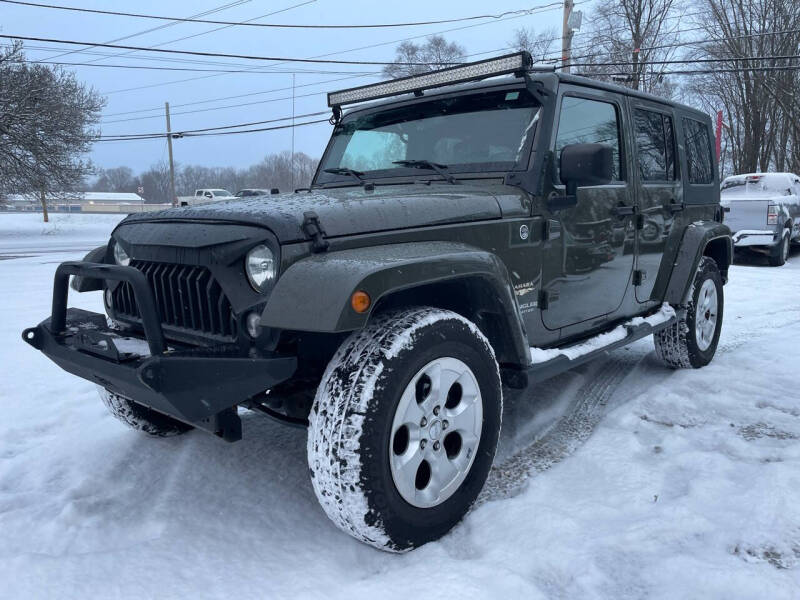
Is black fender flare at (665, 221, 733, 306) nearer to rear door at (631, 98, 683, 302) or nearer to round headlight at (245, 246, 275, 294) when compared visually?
rear door at (631, 98, 683, 302)

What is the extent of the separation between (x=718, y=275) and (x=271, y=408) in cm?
394

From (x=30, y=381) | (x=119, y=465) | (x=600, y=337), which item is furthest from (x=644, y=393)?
(x=30, y=381)

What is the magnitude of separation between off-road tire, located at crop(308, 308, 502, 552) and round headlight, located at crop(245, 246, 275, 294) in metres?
0.37

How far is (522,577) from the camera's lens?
2.16 meters

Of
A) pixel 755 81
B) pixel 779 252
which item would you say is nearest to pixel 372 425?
pixel 779 252

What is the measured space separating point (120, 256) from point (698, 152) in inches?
170

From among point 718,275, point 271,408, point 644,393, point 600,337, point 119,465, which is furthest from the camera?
point 718,275

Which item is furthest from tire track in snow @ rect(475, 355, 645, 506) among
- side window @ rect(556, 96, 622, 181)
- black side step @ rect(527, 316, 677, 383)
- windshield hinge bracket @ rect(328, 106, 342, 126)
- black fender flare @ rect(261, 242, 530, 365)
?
windshield hinge bracket @ rect(328, 106, 342, 126)

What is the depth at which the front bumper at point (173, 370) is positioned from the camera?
2117 millimetres

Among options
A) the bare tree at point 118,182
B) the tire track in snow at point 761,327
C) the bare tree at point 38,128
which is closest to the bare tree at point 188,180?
the bare tree at point 118,182

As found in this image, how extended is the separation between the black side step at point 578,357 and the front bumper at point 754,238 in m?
9.15

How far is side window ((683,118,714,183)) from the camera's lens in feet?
15.7

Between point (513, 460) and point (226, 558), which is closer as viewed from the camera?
point (226, 558)

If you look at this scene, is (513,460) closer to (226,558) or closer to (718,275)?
(226,558)
